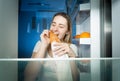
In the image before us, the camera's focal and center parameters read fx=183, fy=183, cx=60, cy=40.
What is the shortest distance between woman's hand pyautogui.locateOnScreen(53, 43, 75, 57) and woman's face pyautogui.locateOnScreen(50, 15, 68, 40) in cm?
8

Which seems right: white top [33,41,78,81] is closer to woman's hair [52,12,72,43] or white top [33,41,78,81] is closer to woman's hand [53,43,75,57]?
woman's hand [53,43,75,57]

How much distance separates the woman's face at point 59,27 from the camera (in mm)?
1790

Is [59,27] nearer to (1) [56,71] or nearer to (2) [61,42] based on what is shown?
(2) [61,42]

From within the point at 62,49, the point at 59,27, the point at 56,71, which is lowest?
the point at 56,71

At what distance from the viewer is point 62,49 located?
180cm

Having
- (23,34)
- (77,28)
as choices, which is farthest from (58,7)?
(23,34)

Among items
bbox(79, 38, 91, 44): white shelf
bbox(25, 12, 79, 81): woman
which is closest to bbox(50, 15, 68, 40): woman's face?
bbox(25, 12, 79, 81): woman

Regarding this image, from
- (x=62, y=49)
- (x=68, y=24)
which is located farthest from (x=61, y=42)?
(x=68, y=24)

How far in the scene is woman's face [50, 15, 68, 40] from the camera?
1.79 metres

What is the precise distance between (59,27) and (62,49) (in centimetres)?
22

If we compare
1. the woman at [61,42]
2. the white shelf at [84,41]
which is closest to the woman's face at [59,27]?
the woman at [61,42]

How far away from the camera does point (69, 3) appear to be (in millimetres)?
1795

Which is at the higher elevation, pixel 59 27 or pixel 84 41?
pixel 59 27

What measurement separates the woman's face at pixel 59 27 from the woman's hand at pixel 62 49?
3.0 inches
